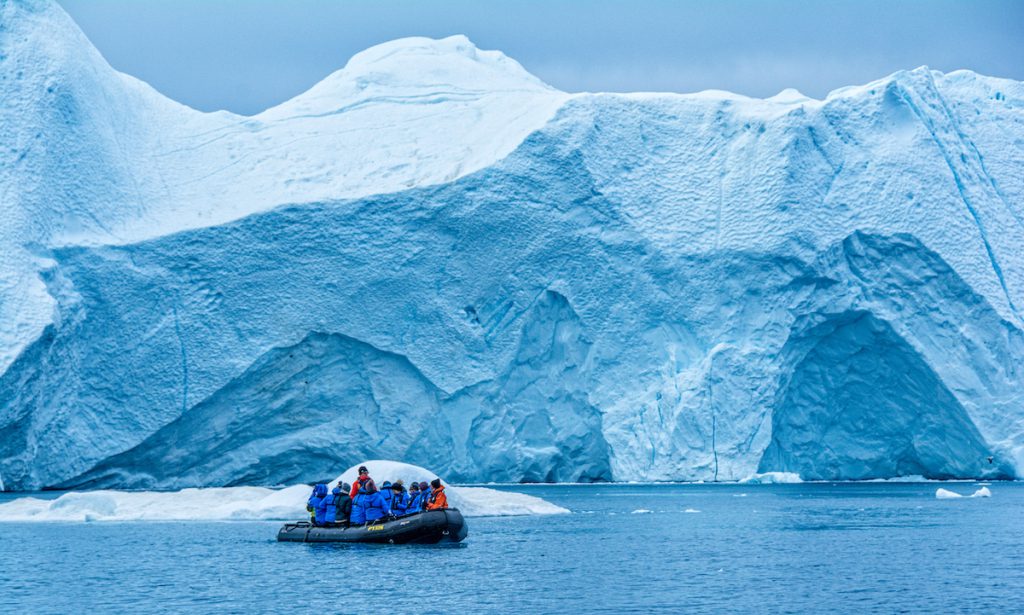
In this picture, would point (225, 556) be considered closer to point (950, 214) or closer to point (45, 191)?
point (45, 191)

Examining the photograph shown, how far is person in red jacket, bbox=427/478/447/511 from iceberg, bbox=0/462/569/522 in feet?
12.4

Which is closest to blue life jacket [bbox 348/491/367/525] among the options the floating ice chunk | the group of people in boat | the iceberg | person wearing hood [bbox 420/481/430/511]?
the group of people in boat

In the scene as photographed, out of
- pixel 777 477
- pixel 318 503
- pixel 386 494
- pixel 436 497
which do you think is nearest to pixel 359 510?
pixel 386 494

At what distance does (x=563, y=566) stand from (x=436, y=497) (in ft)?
8.28

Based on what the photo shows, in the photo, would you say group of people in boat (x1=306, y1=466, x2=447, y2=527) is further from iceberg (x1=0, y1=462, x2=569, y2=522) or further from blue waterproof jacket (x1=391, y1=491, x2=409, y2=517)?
iceberg (x1=0, y1=462, x2=569, y2=522)

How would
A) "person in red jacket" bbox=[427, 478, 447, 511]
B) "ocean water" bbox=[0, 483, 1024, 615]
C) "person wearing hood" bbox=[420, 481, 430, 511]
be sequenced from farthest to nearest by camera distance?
1. "person wearing hood" bbox=[420, 481, 430, 511]
2. "person in red jacket" bbox=[427, 478, 447, 511]
3. "ocean water" bbox=[0, 483, 1024, 615]

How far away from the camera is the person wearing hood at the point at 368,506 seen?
17688mm

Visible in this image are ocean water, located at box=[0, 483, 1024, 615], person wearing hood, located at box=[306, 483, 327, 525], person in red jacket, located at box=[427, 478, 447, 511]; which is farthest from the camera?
person wearing hood, located at box=[306, 483, 327, 525]

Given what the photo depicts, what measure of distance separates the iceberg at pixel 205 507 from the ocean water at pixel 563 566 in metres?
0.40

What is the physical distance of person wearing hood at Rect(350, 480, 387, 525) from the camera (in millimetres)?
17688

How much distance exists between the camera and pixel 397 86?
34812mm

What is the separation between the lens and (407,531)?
1744 cm

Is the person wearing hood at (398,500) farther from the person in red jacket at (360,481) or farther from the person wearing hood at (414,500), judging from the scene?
the person in red jacket at (360,481)

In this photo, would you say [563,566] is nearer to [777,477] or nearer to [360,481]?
[360,481]
